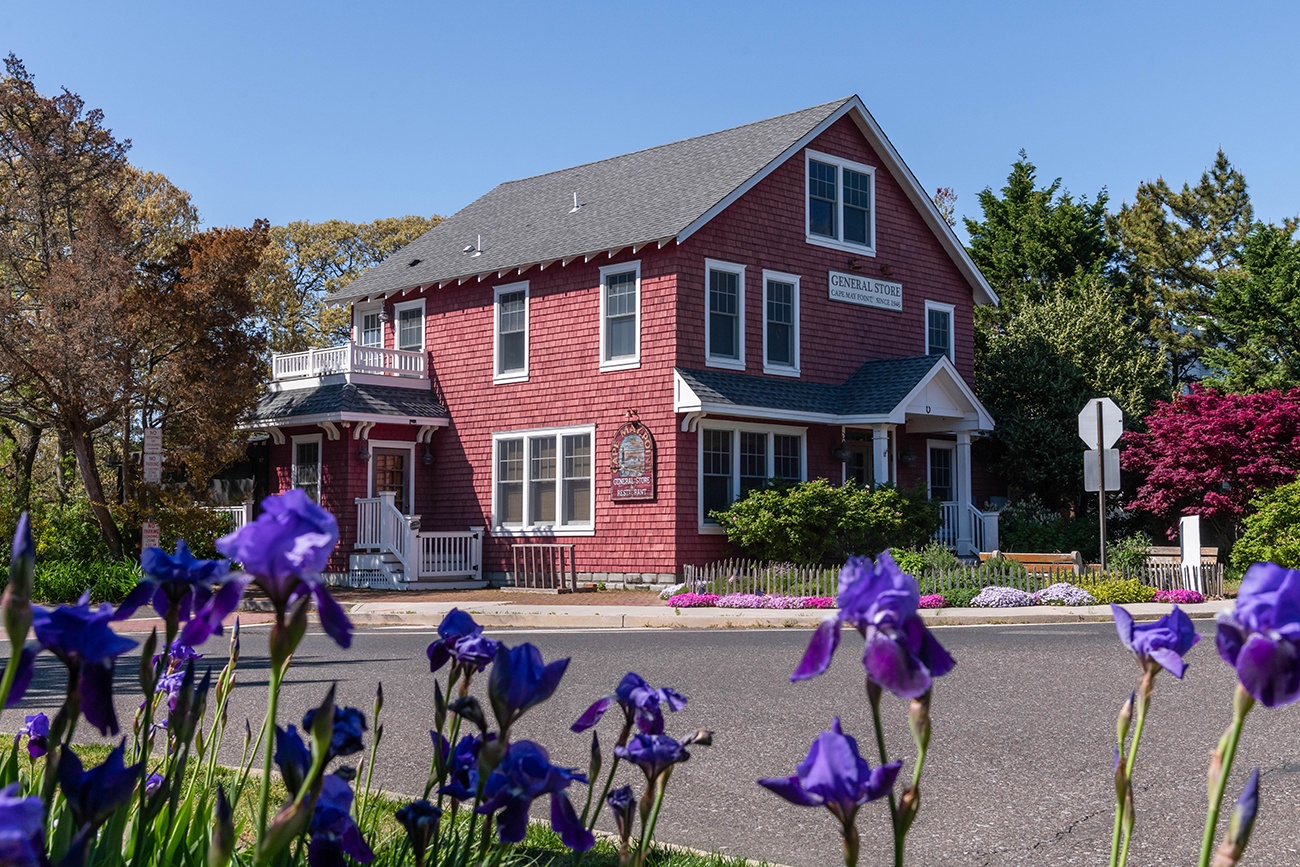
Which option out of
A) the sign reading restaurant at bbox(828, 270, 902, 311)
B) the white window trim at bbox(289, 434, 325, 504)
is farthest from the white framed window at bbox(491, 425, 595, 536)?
the sign reading restaurant at bbox(828, 270, 902, 311)

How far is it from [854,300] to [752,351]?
3.21m

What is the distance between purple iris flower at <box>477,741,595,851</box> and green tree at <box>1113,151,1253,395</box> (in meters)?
41.6

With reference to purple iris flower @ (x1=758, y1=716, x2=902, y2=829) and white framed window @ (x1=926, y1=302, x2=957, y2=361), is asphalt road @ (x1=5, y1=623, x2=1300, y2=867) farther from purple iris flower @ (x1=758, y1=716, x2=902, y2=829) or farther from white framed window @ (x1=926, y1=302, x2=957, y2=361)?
white framed window @ (x1=926, y1=302, x2=957, y2=361)

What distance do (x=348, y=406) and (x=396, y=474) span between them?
109 inches

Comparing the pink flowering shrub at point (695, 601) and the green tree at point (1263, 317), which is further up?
the green tree at point (1263, 317)

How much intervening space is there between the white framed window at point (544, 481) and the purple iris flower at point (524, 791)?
22873mm

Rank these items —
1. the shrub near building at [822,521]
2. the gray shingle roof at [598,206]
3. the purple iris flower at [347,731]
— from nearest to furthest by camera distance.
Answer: the purple iris flower at [347,731] → the shrub near building at [822,521] → the gray shingle roof at [598,206]

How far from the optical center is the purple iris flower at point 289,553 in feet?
5.32

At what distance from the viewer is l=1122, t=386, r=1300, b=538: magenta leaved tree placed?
1004 inches

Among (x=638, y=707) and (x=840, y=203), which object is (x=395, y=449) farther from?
(x=638, y=707)

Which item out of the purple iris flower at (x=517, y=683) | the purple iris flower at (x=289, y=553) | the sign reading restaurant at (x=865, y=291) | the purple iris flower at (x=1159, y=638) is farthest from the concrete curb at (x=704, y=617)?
the purple iris flower at (x=289, y=553)

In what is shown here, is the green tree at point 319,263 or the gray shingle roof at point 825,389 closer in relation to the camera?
the gray shingle roof at point 825,389

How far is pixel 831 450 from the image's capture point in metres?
26.3

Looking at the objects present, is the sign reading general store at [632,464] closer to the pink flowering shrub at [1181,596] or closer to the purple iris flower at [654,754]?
the pink flowering shrub at [1181,596]
